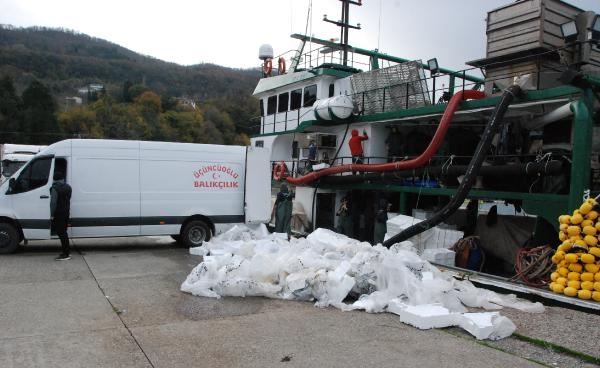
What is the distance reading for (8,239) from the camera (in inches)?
403

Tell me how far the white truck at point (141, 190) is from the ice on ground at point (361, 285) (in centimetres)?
399

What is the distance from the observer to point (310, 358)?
480 cm

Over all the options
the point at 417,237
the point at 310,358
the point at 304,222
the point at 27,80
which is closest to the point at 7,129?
the point at 27,80

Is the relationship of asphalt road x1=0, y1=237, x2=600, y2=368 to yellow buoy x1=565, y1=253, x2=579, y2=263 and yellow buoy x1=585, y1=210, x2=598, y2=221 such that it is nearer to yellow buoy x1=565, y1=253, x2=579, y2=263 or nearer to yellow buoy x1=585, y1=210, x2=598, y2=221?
yellow buoy x1=565, y1=253, x2=579, y2=263

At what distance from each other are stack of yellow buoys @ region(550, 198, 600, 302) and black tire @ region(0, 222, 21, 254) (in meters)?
10.4

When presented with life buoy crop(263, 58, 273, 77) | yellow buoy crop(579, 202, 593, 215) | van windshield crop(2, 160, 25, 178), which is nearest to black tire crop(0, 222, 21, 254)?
yellow buoy crop(579, 202, 593, 215)

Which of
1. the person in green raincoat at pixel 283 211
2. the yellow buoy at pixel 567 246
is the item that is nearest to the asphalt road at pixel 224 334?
the yellow buoy at pixel 567 246

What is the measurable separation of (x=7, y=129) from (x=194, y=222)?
57.2 metres

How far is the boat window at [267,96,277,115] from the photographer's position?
63.2ft

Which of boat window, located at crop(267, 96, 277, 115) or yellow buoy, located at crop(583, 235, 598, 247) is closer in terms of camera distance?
yellow buoy, located at crop(583, 235, 598, 247)

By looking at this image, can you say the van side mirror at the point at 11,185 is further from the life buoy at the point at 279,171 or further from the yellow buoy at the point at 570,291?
the yellow buoy at the point at 570,291

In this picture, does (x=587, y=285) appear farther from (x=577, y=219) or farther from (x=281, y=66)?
(x=281, y=66)

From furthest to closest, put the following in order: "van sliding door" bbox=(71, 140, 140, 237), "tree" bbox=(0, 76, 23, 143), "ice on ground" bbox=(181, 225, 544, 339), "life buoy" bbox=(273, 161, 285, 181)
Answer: "tree" bbox=(0, 76, 23, 143), "life buoy" bbox=(273, 161, 285, 181), "van sliding door" bbox=(71, 140, 140, 237), "ice on ground" bbox=(181, 225, 544, 339)

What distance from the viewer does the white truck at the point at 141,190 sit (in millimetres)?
10500
